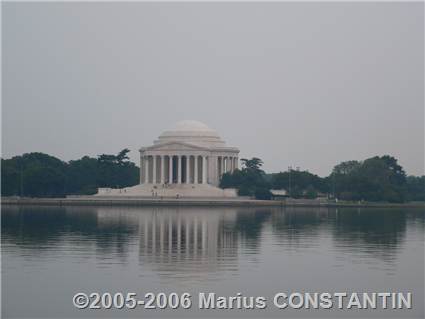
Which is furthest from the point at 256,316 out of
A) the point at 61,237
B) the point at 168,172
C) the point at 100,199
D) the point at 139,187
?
the point at 168,172

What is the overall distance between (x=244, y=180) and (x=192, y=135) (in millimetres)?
18737

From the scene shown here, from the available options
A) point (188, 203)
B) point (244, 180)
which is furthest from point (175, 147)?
point (188, 203)

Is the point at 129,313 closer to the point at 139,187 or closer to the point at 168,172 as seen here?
the point at 139,187

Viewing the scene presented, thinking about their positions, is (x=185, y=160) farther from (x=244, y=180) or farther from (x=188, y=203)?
(x=188, y=203)

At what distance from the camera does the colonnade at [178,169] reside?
170250 millimetres

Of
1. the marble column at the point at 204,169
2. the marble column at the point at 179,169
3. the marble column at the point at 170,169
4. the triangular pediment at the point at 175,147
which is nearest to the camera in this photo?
the triangular pediment at the point at 175,147

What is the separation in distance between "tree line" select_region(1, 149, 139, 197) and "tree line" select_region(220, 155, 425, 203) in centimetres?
1666

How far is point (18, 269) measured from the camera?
44.5 metres

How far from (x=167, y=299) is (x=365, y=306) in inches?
257

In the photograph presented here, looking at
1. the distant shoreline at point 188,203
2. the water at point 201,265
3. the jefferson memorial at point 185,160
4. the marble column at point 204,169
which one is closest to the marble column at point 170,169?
the jefferson memorial at point 185,160

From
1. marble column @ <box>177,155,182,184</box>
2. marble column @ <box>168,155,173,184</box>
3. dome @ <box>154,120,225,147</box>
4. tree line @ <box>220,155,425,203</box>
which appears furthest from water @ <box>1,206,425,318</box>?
dome @ <box>154,120,225,147</box>

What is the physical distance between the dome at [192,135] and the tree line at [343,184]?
30.4 ft

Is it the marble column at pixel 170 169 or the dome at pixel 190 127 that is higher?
the dome at pixel 190 127

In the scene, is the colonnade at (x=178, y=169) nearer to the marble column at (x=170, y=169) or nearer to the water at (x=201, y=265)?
the marble column at (x=170, y=169)
